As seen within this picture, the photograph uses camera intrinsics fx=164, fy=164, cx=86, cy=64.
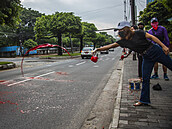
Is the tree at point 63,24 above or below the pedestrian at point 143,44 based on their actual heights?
above

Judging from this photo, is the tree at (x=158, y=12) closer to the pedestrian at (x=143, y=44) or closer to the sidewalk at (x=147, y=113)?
the sidewalk at (x=147, y=113)

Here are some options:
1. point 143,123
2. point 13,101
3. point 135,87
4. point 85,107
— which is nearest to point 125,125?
point 143,123

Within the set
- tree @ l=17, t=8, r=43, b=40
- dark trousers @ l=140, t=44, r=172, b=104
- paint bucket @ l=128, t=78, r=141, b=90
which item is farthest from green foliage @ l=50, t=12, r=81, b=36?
dark trousers @ l=140, t=44, r=172, b=104

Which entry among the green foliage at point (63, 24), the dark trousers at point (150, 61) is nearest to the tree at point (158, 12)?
the green foliage at point (63, 24)

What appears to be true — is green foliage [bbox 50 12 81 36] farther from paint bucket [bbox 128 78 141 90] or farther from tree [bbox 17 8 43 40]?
paint bucket [bbox 128 78 141 90]

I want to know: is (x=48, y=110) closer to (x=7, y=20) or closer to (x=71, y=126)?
(x=71, y=126)

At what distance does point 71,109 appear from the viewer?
4117mm

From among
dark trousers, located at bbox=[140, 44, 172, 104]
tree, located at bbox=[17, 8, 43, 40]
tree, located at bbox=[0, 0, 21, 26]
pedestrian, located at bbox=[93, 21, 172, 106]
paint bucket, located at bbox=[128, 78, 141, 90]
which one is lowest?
paint bucket, located at bbox=[128, 78, 141, 90]

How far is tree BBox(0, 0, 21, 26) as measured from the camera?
11.8 m

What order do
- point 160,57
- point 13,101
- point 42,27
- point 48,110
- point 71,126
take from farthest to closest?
point 42,27 → point 13,101 → point 48,110 → point 160,57 → point 71,126

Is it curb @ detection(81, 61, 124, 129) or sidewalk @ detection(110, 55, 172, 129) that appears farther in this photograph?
curb @ detection(81, 61, 124, 129)

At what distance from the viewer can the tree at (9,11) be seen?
11.8m

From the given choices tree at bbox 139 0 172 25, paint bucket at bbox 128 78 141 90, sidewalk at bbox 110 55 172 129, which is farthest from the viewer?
tree at bbox 139 0 172 25

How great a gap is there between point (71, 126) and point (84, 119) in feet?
1.45
